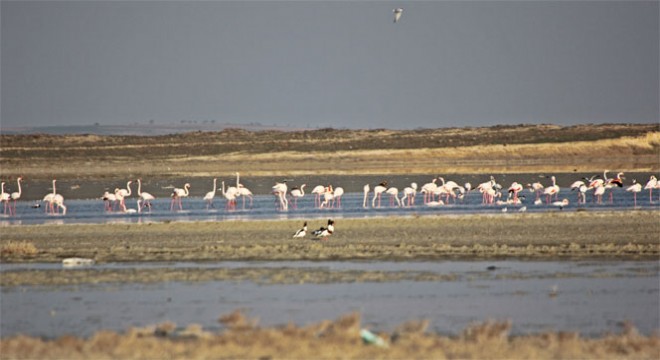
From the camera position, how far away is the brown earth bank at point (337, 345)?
10.8 meters

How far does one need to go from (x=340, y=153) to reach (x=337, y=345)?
4795 cm

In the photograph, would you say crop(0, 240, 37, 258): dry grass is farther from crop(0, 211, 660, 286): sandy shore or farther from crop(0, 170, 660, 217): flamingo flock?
crop(0, 170, 660, 217): flamingo flock

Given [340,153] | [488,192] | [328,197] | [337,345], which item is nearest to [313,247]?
[328,197]

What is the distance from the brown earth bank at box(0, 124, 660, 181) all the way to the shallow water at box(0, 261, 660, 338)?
97.9 feet

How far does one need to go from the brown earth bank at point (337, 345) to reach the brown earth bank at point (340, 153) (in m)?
34.6

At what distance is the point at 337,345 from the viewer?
11203 mm

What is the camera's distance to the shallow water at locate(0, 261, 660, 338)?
43.8 feet

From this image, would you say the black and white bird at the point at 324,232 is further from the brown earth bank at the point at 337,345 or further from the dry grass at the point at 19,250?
the brown earth bank at the point at 337,345

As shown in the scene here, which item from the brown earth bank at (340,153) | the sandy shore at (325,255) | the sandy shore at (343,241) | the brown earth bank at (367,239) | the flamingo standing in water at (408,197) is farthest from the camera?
the brown earth bank at (340,153)

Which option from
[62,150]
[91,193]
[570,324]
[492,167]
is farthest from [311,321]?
[62,150]

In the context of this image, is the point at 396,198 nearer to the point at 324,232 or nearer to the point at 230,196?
the point at 230,196

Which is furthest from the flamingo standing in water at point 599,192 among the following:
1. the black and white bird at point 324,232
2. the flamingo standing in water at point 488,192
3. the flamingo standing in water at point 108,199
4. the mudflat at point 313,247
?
the flamingo standing in water at point 108,199

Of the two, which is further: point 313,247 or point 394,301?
point 313,247

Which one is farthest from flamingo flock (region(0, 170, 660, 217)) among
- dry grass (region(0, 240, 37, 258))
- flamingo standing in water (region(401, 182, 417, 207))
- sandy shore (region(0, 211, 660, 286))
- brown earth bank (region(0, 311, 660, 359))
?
brown earth bank (region(0, 311, 660, 359))
